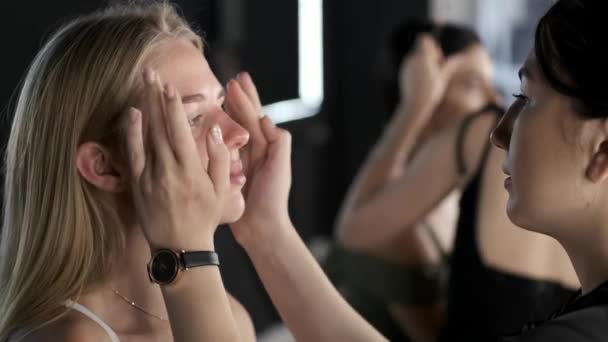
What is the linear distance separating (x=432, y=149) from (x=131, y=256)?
96 cm

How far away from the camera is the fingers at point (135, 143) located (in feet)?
3.57

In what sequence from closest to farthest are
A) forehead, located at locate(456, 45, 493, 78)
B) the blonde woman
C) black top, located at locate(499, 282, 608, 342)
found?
black top, located at locate(499, 282, 608, 342), the blonde woman, forehead, located at locate(456, 45, 493, 78)

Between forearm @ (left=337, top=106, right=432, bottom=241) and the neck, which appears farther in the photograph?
forearm @ (left=337, top=106, right=432, bottom=241)

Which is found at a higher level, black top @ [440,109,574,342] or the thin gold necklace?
the thin gold necklace

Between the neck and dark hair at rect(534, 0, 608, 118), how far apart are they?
0.46ft

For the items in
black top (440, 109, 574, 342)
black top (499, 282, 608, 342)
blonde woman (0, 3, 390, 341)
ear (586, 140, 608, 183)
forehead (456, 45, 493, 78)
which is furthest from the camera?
forehead (456, 45, 493, 78)

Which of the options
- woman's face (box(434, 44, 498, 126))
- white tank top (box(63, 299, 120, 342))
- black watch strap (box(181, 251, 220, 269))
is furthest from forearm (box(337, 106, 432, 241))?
black watch strap (box(181, 251, 220, 269))

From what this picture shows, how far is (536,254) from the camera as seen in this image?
193 centimetres

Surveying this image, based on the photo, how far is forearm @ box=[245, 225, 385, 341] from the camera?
4.76 ft

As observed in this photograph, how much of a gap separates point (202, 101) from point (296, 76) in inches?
119

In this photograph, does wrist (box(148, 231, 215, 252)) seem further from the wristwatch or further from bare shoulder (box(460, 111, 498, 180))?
bare shoulder (box(460, 111, 498, 180))

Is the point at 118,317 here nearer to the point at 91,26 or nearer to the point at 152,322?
the point at 152,322

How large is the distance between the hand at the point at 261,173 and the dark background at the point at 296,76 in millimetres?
1096

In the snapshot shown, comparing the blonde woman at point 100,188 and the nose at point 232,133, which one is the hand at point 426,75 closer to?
the blonde woman at point 100,188
